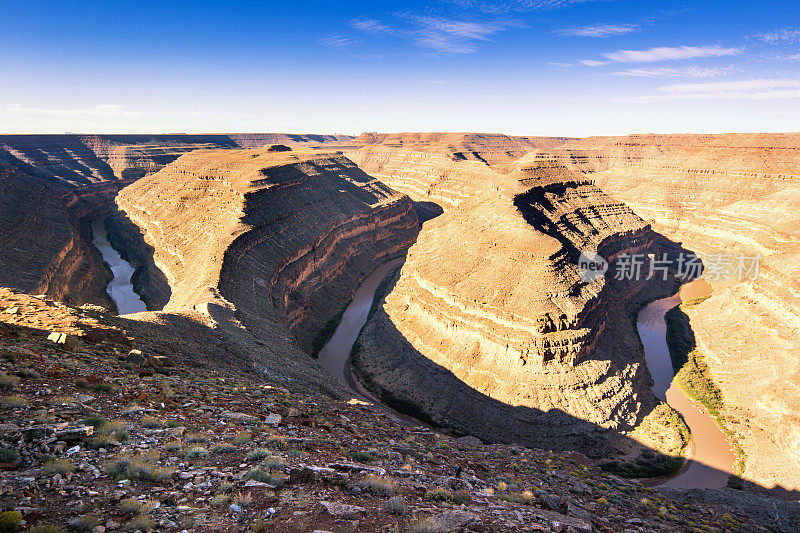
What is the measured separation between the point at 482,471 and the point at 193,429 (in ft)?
44.3

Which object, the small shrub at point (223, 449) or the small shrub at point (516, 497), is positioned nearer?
the small shrub at point (223, 449)

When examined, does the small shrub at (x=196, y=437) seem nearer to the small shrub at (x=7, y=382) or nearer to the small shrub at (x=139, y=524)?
the small shrub at (x=139, y=524)

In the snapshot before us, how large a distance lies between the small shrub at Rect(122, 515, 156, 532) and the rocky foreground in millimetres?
38

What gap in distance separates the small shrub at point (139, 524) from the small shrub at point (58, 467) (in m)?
2.77

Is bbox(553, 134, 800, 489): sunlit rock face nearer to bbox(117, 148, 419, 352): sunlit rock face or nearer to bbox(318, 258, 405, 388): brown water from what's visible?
bbox(318, 258, 405, 388): brown water

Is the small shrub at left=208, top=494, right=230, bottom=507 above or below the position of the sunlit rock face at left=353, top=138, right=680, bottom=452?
above

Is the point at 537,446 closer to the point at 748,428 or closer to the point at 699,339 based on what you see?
the point at 748,428

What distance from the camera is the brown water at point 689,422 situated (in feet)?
124

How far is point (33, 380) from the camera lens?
14.7m

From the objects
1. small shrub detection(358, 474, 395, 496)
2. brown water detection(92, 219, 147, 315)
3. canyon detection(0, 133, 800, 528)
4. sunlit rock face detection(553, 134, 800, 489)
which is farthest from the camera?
brown water detection(92, 219, 147, 315)

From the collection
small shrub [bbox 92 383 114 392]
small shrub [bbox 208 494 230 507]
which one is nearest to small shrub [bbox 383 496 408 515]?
small shrub [bbox 208 494 230 507]

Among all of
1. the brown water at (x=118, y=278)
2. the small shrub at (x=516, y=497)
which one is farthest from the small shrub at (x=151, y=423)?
the brown water at (x=118, y=278)

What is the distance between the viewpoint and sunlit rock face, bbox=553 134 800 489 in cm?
4075

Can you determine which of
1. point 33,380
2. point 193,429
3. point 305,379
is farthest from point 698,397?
point 33,380
